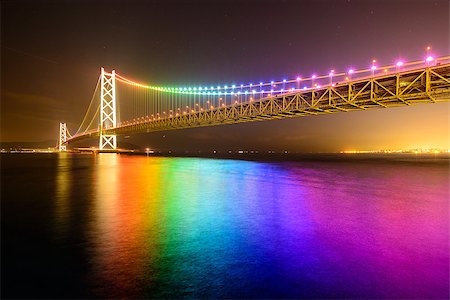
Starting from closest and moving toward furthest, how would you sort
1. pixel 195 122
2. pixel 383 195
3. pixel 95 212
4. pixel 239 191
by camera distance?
pixel 95 212 → pixel 383 195 → pixel 239 191 → pixel 195 122

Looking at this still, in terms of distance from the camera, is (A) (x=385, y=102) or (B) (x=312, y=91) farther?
(B) (x=312, y=91)

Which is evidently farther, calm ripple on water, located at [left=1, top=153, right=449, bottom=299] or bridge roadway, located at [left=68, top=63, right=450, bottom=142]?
bridge roadway, located at [left=68, top=63, right=450, bottom=142]

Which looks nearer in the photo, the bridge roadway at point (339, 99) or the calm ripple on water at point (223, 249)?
the calm ripple on water at point (223, 249)

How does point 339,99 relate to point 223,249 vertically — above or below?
above

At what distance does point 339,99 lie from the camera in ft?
137

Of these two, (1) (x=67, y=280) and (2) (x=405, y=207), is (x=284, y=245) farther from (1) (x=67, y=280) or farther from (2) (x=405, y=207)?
(2) (x=405, y=207)

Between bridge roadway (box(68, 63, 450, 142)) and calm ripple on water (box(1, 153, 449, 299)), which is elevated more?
bridge roadway (box(68, 63, 450, 142))

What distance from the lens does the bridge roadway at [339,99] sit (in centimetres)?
3069

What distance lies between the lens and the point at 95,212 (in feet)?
36.0

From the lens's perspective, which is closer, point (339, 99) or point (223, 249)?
point (223, 249)

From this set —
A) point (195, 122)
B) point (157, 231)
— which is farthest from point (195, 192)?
point (195, 122)

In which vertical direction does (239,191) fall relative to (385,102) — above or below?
below

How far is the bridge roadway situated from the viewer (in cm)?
3069

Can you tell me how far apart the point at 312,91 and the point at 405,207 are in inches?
1274
